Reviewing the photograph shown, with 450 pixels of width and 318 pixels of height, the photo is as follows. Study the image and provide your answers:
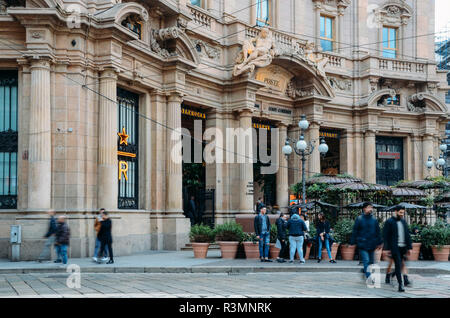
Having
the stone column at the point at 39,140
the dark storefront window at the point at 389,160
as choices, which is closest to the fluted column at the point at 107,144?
the stone column at the point at 39,140

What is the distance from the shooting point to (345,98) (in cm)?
3403

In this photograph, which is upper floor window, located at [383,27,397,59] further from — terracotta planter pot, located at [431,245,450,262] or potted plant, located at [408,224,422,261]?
terracotta planter pot, located at [431,245,450,262]

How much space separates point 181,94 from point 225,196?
5.92 m

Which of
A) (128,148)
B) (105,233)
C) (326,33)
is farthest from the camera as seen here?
(326,33)

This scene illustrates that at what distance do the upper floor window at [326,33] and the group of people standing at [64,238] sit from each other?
21.2 m

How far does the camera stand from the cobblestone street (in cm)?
1029

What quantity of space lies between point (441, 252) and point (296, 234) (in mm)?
4869

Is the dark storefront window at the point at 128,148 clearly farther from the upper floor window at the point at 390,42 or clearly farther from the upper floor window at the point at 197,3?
the upper floor window at the point at 390,42

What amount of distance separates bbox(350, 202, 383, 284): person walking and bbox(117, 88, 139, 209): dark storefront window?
1122cm

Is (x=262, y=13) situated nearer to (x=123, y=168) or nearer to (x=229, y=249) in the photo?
(x=123, y=168)

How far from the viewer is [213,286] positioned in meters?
11.6

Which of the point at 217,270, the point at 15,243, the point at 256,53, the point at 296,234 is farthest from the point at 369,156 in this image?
the point at 15,243

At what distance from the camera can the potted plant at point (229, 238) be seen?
1795 centimetres
